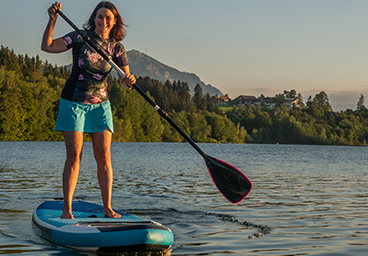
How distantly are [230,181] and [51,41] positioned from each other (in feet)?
9.95

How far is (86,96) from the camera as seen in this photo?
4961 millimetres

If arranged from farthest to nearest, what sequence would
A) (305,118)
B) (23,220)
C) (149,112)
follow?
(305,118), (149,112), (23,220)

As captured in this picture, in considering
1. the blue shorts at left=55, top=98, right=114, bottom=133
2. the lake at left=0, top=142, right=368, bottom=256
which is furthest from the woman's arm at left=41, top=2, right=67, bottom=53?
the lake at left=0, top=142, right=368, bottom=256

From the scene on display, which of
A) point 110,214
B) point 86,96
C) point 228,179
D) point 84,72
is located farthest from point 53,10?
point 228,179

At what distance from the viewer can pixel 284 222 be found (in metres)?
6.89

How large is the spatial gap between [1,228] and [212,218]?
3.25 m

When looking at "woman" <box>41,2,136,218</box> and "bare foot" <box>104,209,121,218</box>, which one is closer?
"woman" <box>41,2,136,218</box>

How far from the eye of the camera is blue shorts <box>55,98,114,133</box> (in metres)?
4.89

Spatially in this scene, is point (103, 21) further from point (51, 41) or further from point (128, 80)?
point (128, 80)

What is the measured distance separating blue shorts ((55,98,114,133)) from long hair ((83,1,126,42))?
0.90m

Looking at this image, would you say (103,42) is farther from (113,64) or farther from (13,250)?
(13,250)

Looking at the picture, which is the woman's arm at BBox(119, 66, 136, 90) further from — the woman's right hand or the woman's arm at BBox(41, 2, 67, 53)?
the woman's right hand

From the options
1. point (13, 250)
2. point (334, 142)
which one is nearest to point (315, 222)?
point (13, 250)

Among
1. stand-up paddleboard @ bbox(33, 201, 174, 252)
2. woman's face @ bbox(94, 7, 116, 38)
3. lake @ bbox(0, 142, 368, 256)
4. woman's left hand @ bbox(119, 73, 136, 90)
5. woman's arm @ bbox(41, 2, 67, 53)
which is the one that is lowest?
lake @ bbox(0, 142, 368, 256)
